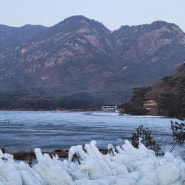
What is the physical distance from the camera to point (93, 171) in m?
8.27

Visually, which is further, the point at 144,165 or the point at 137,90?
the point at 137,90

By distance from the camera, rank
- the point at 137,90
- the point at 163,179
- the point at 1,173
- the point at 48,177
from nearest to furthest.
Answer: the point at 1,173 < the point at 48,177 < the point at 163,179 < the point at 137,90

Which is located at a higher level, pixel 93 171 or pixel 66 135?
pixel 93 171

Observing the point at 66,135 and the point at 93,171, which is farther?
the point at 66,135

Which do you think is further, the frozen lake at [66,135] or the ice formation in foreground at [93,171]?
the frozen lake at [66,135]

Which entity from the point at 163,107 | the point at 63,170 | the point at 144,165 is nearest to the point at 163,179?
the point at 144,165

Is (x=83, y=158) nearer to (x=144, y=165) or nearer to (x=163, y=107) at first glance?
(x=144, y=165)

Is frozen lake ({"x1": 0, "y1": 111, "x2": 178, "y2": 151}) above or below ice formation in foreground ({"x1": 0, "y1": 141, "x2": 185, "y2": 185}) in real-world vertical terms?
below

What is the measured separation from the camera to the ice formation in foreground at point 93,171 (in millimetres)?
7050

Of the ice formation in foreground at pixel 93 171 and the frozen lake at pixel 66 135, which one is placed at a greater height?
the ice formation in foreground at pixel 93 171

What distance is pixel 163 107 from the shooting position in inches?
5822

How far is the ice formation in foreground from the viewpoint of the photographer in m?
7.05

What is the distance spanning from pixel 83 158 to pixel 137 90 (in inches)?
6488

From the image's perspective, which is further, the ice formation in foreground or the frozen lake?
the frozen lake
